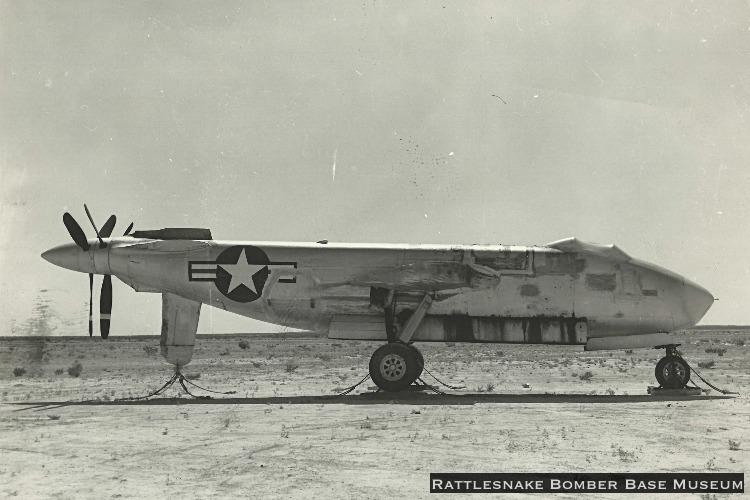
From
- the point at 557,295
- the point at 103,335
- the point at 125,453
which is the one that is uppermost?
the point at 557,295

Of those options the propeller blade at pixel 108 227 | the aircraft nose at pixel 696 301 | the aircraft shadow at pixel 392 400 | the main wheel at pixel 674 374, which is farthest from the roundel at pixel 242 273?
the aircraft nose at pixel 696 301

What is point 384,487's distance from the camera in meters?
9.32

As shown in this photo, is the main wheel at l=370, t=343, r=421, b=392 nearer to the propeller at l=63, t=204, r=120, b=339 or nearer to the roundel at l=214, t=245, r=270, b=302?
the roundel at l=214, t=245, r=270, b=302

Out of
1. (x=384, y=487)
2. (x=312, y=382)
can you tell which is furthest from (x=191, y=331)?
(x=384, y=487)

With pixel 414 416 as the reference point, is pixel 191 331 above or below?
above

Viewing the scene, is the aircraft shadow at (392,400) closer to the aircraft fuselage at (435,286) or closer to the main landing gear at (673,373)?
the main landing gear at (673,373)

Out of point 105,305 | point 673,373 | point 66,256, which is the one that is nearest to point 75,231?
point 66,256

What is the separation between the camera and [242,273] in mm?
21516

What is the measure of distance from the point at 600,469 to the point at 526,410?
6631 millimetres

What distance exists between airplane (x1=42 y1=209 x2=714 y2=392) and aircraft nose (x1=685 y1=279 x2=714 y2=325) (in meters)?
0.05

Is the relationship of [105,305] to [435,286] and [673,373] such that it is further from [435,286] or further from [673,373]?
[673,373]

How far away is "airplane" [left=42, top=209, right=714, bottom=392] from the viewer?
20.8m

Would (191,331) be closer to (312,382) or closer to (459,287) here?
(312,382)

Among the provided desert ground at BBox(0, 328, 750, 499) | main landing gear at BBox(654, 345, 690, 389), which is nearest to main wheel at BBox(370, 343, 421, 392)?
desert ground at BBox(0, 328, 750, 499)
